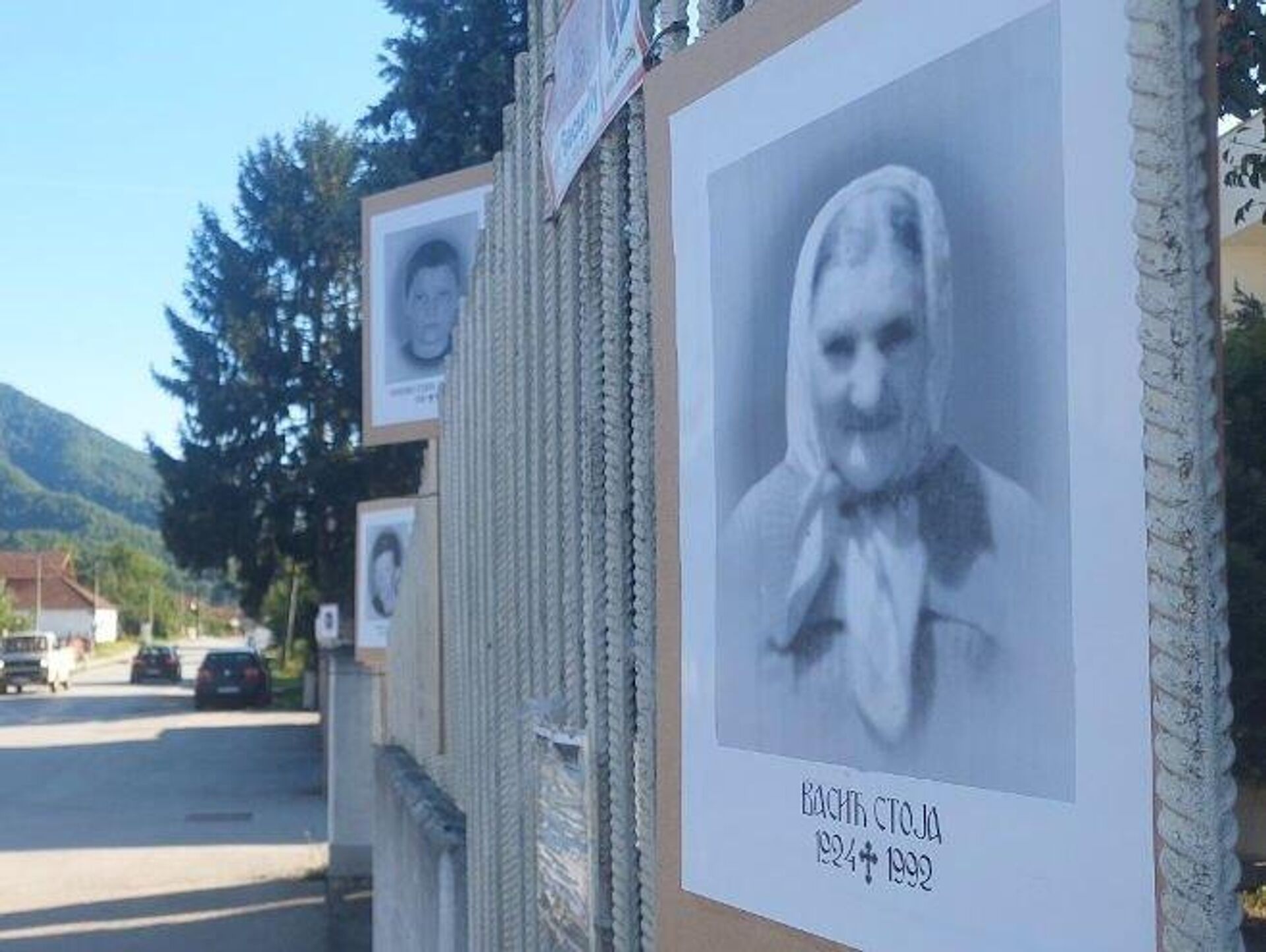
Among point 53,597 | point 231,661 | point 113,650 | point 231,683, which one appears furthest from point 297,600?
point 53,597

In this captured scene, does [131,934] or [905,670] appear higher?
[905,670]

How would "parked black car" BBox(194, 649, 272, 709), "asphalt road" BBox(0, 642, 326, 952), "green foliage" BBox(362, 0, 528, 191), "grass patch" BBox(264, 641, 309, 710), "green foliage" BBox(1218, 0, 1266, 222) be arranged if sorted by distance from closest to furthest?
1. "green foliage" BBox(1218, 0, 1266, 222)
2. "asphalt road" BBox(0, 642, 326, 952)
3. "green foliage" BBox(362, 0, 528, 191)
4. "parked black car" BBox(194, 649, 272, 709)
5. "grass patch" BBox(264, 641, 309, 710)

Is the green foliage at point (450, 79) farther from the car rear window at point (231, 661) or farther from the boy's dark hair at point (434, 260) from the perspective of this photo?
the car rear window at point (231, 661)

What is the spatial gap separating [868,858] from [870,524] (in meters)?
0.42

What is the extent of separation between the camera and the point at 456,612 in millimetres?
6352

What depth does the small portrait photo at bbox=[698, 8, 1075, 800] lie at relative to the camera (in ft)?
6.56

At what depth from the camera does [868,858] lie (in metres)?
2.35

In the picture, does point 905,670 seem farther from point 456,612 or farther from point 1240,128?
point 456,612

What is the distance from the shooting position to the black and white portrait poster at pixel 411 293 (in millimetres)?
10305

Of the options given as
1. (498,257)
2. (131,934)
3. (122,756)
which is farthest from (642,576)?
(122,756)

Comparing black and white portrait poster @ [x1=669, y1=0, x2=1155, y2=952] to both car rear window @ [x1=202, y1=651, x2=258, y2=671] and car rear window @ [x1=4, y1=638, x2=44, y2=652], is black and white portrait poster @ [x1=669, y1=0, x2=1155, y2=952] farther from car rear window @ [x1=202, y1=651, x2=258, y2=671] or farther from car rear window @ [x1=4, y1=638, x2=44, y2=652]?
car rear window @ [x1=4, y1=638, x2=44, y2=652]

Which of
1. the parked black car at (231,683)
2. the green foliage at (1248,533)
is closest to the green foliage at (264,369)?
the parked black car at (231,683)

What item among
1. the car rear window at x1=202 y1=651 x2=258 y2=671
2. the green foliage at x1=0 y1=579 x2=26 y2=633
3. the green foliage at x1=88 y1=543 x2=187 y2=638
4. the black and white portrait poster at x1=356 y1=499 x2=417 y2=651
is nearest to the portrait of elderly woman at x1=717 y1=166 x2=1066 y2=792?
the black and white portrait poster at x1=356 y1=499 x2=417 y2=651

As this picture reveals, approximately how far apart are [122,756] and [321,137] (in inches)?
471
